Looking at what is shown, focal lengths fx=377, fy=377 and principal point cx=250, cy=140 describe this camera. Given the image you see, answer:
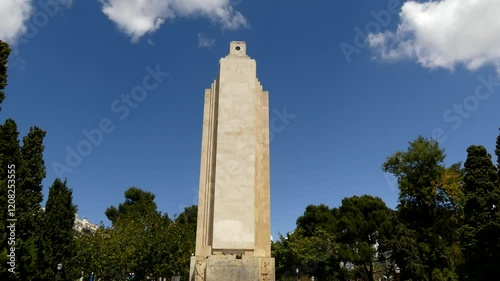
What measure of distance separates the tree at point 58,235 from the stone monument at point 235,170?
1669cm

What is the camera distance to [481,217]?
27.4m

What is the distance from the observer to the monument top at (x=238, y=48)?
17089 mm

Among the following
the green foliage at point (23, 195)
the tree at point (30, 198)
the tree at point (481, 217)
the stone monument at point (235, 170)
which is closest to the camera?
the stone monument at point (235, 170)

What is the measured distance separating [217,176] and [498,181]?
80.2 ft

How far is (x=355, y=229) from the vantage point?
47219 mm

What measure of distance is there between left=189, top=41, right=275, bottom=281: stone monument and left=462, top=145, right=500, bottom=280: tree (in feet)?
62.2

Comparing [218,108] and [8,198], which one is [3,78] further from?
[218,108]

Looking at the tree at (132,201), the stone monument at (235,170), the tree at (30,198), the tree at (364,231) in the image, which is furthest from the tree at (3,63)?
the tree at (132,201)

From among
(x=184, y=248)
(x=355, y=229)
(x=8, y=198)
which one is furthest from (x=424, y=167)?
(x=8, y=198)

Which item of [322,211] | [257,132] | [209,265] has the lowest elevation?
[209,265]

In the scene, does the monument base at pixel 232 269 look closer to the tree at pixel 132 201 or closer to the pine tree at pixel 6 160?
the pine tree at pixel 6 160

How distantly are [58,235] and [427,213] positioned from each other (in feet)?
112

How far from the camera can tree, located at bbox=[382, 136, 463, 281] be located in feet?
118

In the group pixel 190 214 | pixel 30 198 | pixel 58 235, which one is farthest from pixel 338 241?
pixel 30 198
